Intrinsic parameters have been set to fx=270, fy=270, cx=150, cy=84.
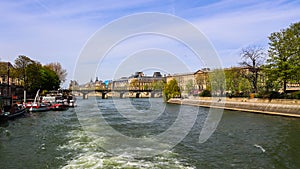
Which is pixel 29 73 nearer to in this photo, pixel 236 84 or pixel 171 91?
pixel 171 91

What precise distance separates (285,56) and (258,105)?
9009mm

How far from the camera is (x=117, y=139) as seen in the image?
19.7m

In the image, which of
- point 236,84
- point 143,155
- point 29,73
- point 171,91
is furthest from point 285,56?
point 29,73

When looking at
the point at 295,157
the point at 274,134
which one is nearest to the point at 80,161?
the point at 295,157

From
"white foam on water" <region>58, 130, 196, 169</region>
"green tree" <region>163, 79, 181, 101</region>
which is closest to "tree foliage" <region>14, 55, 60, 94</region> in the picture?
"green tree" <region>163, 79, 181, 101</region>

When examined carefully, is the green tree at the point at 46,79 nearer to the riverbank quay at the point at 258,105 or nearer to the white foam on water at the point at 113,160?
the riverbank quay at the point at 258,105

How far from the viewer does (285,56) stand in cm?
4309

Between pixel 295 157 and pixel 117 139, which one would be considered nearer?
pixel 295 157

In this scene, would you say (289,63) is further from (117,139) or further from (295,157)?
(117,139)

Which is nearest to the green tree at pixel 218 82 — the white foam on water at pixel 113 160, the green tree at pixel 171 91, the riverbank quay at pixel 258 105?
the riverbank quay at pixel 258 105

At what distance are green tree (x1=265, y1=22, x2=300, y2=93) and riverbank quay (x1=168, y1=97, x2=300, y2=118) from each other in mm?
4311

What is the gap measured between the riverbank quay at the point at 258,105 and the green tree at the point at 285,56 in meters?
4.31

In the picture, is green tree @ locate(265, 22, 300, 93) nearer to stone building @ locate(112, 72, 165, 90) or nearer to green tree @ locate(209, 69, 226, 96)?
green tree @ locate(209, 69, 226, 96)

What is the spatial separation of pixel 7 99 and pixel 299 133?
121ft
